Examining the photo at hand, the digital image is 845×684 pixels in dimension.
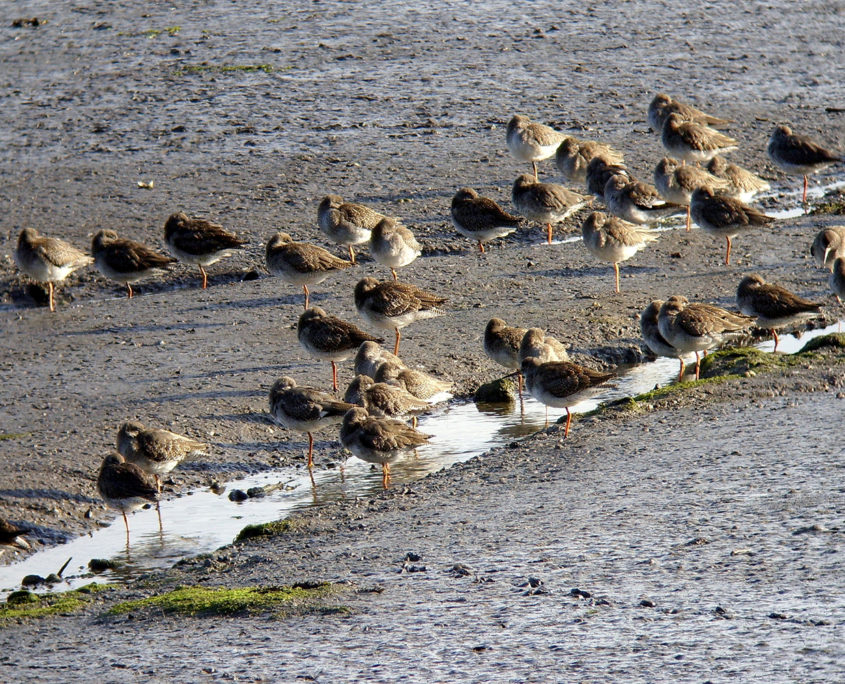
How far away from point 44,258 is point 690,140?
30.7 ft

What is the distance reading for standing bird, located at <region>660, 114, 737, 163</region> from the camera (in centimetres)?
1853

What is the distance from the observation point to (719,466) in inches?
372

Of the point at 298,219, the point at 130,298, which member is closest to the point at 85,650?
the point at 130,298

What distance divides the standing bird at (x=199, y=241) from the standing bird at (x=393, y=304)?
7.99ft

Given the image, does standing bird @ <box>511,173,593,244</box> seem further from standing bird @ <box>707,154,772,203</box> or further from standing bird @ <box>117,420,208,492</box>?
standing bird @ <box>117,420,208,492</box>

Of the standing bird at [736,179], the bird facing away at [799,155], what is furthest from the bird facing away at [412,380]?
the bird facing away at [799,155]

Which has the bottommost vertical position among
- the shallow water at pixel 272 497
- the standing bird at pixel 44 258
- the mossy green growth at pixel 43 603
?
the shallow water at pixel 272 497

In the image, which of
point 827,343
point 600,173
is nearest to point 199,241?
point 600,173

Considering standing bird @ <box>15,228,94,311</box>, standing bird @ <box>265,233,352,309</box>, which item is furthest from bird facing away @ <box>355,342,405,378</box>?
standing bird @ <box>15,228,94,311</box>

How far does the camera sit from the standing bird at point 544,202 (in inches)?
650

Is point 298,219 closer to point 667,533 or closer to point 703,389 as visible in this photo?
point 703,389

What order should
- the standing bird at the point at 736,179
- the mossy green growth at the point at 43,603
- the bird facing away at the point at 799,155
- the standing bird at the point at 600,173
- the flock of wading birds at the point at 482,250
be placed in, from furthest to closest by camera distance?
the bird facing away at the point at 799,155, the standing bird at the point at 600,173, the standing bird at the point at 736,179, the flock of wading birds at the point at 482,250, the mossy green growth at the point at 43,603

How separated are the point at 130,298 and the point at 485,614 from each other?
30.0 feet

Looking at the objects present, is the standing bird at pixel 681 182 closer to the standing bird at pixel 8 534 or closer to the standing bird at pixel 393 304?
the standing bird at pixel 393 304
